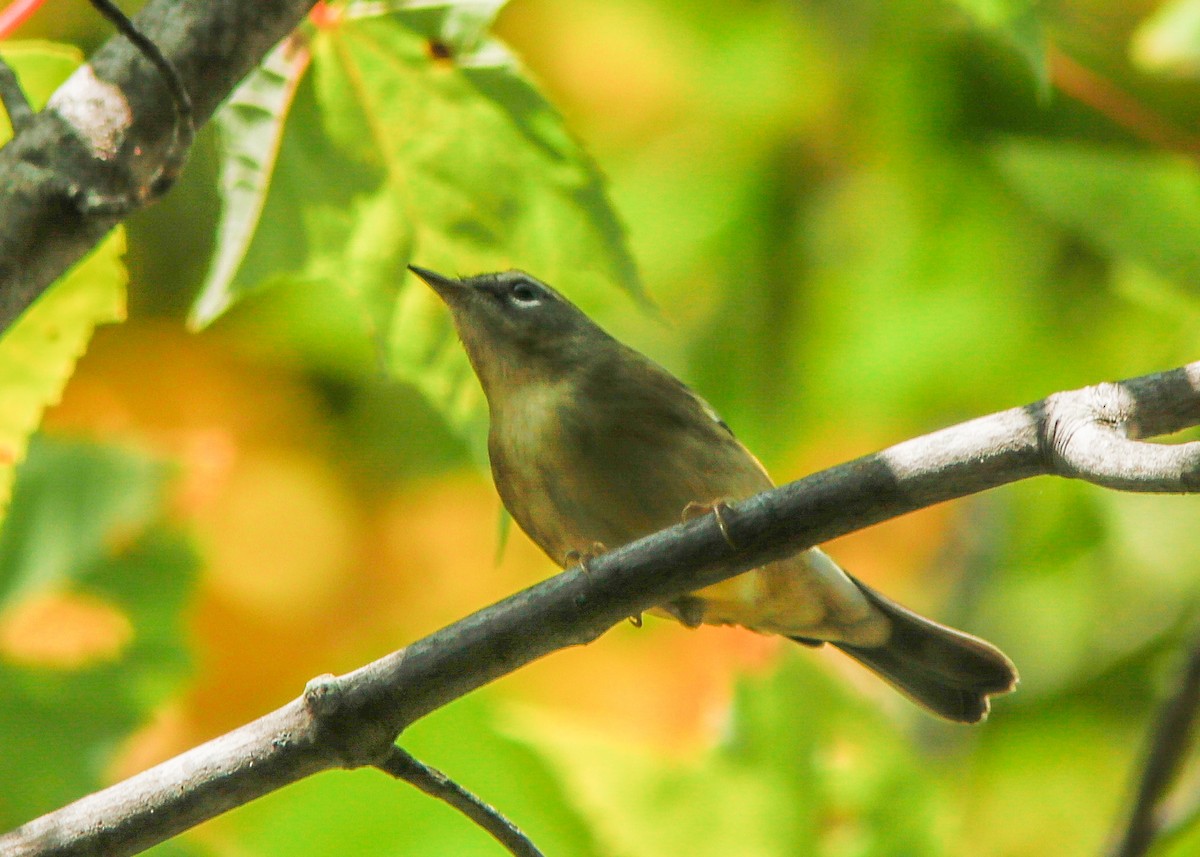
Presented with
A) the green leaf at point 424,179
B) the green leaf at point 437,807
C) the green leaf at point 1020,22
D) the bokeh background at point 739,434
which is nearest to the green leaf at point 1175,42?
the bokeh background at point 739,434

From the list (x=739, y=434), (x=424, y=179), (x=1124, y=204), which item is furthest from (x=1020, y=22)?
(x=739, y=434)

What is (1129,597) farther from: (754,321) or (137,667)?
(137,667)

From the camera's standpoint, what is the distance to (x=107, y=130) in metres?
1.74

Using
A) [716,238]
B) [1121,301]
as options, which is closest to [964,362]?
[1121,301]

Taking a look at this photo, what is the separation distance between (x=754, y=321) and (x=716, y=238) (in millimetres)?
307

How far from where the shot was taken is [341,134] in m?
2.42

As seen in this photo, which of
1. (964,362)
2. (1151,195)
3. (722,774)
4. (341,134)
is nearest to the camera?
(341,134)

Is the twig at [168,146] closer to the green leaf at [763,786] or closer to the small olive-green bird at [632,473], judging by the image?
the small olive-green bird at [632,473]

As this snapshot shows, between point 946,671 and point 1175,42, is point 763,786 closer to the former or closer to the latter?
point 946,671

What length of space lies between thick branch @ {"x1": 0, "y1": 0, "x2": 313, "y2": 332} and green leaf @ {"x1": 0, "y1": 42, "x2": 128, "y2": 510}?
1.45 ft

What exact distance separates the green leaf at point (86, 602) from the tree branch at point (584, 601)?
1480 mm

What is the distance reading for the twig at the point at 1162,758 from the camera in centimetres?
271

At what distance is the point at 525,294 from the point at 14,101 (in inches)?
73.4

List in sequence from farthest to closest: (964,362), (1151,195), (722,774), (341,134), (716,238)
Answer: (716,238) < (964,362) < (722,774) < (1151,195) < (341,134)
